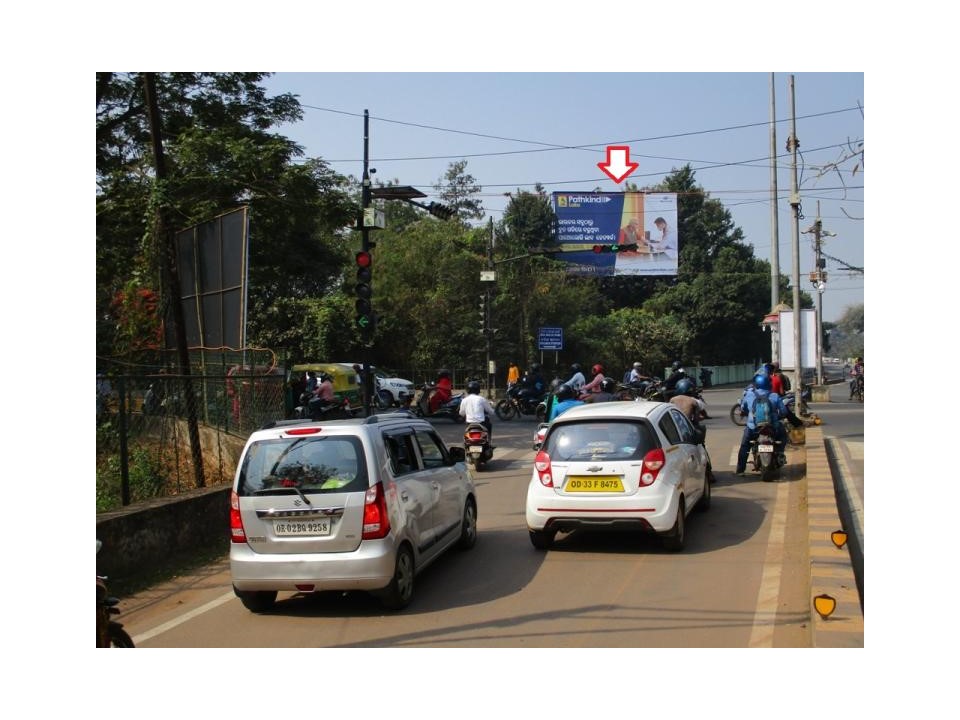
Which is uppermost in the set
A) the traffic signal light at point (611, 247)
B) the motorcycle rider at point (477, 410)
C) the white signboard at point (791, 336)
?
the traffic signal light at point (611, 247)

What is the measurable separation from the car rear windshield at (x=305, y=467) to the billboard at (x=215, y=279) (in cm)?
763

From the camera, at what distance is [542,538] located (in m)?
9.45

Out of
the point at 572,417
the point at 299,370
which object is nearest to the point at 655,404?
the point at 572,417

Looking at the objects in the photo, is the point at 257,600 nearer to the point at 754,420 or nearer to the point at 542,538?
the point at 542,538

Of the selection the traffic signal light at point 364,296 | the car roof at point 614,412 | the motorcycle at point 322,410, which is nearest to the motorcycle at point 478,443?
the traffic signal light at point 364,296

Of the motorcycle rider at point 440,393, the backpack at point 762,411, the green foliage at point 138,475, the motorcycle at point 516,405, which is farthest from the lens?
the motorcycle at point 516,405

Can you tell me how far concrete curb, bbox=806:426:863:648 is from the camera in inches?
220

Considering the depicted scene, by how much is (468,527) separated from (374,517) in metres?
2.63

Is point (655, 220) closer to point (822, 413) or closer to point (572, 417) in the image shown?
point (822, 413)

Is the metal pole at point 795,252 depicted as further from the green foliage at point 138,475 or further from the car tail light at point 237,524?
the car tail light at point 237,524

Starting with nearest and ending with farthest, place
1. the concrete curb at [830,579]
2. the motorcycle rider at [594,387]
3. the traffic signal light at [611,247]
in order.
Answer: the concrete curb at [830,579] < the motorcycle rider at [594,387] < the traffic signal light at [611,247]

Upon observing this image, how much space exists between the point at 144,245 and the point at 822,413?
18.7 meters

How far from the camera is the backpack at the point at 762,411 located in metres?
13.2

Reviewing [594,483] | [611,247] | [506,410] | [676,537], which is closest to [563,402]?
[594,483]
